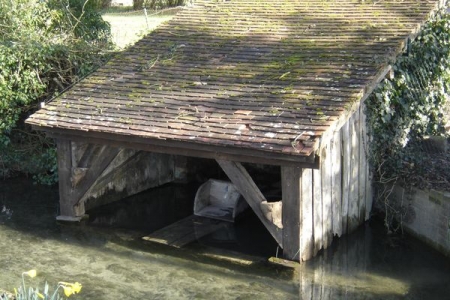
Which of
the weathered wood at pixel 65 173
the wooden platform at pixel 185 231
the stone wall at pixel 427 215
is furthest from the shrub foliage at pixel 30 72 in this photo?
the stone wall at pixel 427 215

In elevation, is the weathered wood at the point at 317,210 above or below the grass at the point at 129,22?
below

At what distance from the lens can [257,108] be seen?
9531 millimetres

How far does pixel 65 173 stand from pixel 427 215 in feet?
18.9

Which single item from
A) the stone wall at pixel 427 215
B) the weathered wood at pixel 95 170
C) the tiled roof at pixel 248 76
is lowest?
the stone wall at pixel 427 215

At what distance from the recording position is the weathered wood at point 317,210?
941 cm

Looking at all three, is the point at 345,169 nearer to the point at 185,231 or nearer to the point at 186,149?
the point at 186,149

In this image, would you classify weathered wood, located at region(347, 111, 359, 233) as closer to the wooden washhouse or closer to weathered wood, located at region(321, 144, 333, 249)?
the wooden washhouse

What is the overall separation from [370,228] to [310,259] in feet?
5.63

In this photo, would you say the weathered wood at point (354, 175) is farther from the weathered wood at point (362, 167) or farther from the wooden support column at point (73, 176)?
the wooden support column at point (73, 176)

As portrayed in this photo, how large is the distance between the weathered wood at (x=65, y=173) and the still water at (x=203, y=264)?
1.09 ft

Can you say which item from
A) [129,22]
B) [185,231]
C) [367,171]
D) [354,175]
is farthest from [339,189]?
[129,22]

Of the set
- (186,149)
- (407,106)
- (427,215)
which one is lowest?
(427,215)

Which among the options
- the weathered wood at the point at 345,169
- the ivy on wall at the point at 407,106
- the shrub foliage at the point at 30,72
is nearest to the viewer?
the weathered wood at the point at 345,169

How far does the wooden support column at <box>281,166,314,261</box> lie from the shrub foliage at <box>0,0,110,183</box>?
6084 millimetres
